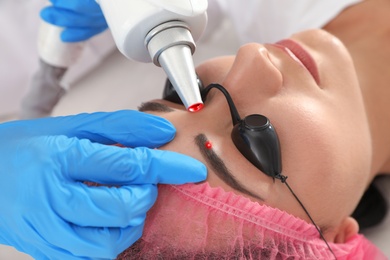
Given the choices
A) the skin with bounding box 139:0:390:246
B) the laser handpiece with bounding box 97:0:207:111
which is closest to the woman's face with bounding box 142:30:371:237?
the skin with bounding box 139:0:390:246

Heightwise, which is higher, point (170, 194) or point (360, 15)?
point (360, 15)

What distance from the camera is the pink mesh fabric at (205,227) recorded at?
822mm

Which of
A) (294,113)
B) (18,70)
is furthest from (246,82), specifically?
(18,70)

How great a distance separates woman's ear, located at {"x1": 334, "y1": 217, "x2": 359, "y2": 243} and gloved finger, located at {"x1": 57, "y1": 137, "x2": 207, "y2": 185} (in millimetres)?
397

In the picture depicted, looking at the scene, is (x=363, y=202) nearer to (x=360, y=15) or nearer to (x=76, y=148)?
(x=360, y=15)

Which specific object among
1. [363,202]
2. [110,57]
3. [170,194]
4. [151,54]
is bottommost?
[363,202]

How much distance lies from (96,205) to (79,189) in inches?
1.6

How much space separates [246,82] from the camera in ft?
3.00

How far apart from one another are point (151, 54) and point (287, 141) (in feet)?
1.07

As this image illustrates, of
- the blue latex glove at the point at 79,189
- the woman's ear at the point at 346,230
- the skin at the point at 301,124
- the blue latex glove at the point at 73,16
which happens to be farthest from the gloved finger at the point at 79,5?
the woman's ear at the point at 346,230

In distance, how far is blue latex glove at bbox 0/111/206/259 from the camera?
2.45 ft

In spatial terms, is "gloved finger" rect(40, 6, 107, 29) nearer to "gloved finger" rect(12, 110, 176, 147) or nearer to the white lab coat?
the white lab coat

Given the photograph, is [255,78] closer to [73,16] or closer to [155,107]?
[155,107]

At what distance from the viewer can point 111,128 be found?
87 cm
